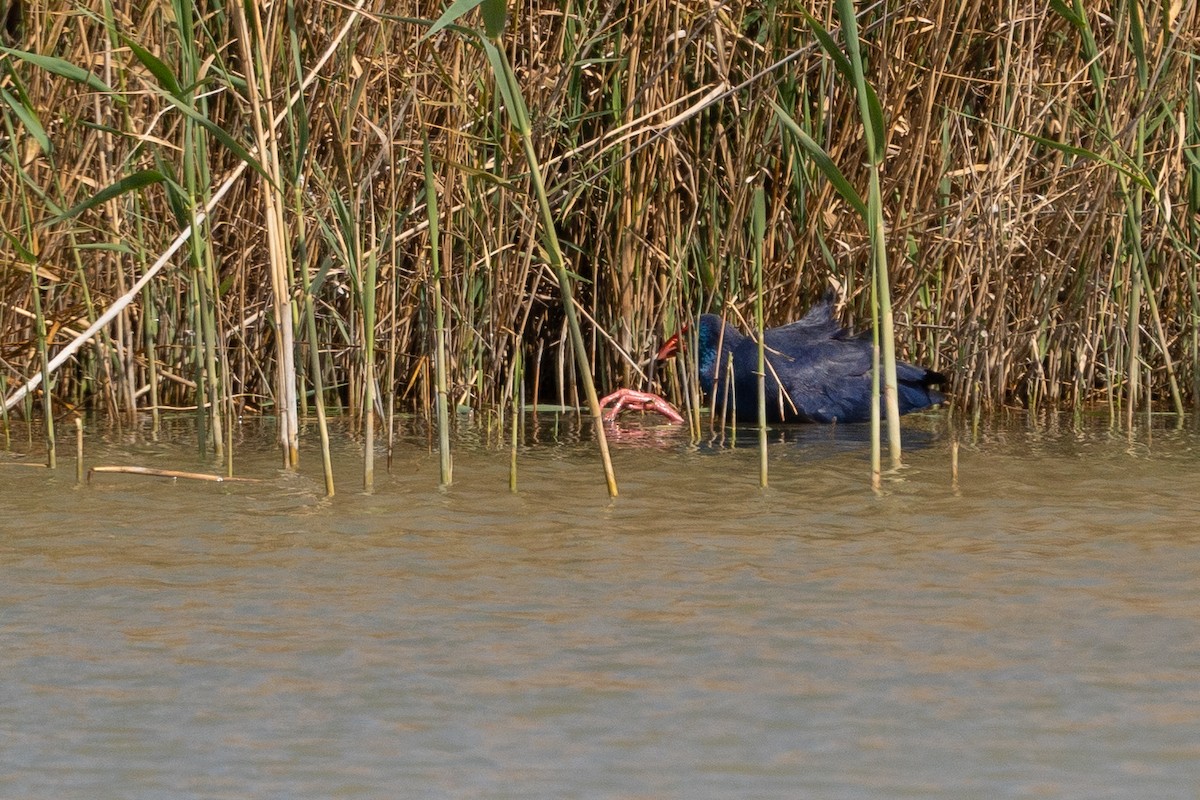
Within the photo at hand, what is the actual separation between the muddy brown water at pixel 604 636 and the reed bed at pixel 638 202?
3.76ft

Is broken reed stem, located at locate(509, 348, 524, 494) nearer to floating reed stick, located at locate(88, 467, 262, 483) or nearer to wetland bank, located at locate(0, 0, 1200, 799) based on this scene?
wetland bank, located at locate(0, 0, 1200, 799)

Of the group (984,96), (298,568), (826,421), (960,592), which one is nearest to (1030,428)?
(826,421)

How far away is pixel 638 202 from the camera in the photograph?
19.1ft

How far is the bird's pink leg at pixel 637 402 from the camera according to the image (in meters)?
5.61

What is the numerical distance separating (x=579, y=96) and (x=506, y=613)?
3145mm

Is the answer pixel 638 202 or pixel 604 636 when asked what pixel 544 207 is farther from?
pixel 638 202

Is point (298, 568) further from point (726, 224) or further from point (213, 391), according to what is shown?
point (726, 224)

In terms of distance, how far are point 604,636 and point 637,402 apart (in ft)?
9.93

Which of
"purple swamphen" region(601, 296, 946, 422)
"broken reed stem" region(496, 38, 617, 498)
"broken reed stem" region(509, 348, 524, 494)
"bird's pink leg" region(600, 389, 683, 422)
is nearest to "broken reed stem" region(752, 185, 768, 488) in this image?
"broken reed stem" region(496, 38, 617, 498)

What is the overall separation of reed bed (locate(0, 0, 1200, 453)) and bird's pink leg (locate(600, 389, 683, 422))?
0.09 m

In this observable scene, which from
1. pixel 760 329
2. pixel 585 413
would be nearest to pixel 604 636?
pixel 760 329

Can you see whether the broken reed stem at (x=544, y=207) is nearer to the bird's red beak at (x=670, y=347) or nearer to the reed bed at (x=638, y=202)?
the reed bed at (x=638, y=202)

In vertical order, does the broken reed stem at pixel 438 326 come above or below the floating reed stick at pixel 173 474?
above

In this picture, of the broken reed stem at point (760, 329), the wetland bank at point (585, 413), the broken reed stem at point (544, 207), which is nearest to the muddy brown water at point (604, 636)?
the wetland bank at point (585, 413)
